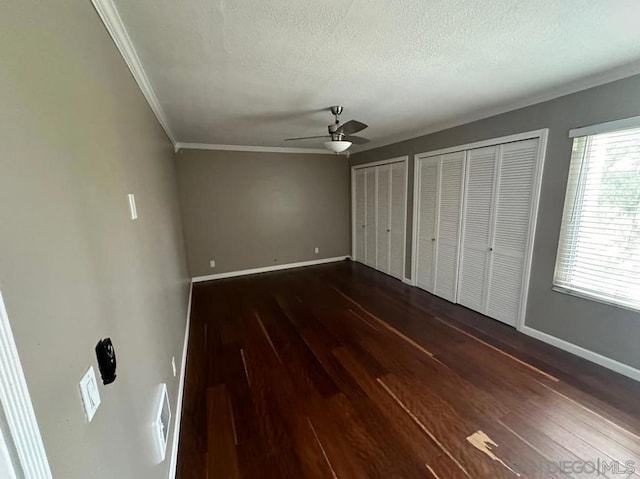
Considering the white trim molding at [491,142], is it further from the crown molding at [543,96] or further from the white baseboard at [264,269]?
the white baseboard at [264,269]

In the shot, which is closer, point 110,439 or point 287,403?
point 110,439

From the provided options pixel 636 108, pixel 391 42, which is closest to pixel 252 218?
pixel 391 42

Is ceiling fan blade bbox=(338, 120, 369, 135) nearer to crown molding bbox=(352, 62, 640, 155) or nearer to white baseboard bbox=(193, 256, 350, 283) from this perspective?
crown molding bbox=(352, 62, 640, 155)

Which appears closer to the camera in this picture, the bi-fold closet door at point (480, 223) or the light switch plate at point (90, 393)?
the light switch plate at point (90, 393)

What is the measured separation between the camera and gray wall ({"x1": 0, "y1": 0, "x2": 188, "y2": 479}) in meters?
0.52

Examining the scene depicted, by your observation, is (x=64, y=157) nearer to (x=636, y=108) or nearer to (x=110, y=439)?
(x=110, y=439)

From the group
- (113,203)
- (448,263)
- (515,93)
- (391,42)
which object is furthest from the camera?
(448,263)

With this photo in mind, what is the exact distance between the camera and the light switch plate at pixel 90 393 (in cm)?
69

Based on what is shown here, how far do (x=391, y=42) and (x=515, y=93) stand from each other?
5.49 feet

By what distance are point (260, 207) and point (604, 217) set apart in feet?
15.1

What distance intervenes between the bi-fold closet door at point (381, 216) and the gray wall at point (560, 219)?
5.23 feet

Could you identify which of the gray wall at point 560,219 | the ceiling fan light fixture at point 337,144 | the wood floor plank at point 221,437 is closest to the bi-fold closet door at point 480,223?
the gray wall at point 560,219

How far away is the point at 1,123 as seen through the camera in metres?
0.50

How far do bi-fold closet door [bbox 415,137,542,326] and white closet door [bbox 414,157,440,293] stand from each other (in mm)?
14
